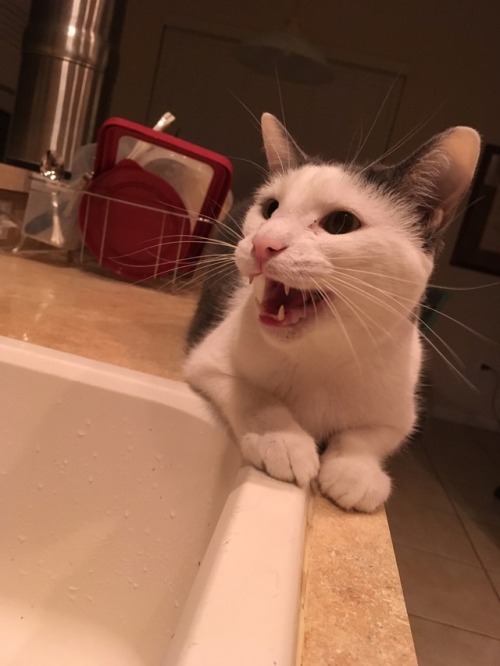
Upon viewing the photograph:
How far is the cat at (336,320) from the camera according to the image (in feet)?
2.14

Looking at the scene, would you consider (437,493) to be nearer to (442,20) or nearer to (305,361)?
(305,361)

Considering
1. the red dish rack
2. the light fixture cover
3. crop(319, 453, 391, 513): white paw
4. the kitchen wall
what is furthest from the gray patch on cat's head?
the kitchen wall

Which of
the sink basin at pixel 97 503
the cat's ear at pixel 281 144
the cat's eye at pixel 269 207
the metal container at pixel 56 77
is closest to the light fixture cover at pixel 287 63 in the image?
the metal container at pixel 56 77

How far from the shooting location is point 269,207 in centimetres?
82

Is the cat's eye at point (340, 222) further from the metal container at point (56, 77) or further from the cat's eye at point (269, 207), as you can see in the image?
the metal container at point (56, 77)

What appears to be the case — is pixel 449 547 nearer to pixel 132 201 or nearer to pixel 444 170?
pixel 132 201

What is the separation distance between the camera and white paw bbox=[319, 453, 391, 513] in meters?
0.63

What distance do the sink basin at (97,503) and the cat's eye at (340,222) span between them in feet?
0.92

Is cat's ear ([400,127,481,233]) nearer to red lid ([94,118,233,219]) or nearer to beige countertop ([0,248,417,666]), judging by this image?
beige countertop ([0,248,417,666])

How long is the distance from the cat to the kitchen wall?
8.59ft

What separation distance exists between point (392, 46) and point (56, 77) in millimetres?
2011

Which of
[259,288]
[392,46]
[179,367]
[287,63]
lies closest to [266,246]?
[259,288]

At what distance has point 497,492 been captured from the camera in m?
2.48

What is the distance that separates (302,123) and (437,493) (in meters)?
2.16
